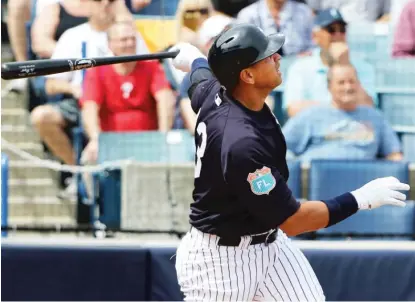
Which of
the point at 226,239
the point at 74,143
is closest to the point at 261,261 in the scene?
the point at 226,239

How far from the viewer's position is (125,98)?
6.12 meters

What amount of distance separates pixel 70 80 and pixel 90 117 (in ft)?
0.89

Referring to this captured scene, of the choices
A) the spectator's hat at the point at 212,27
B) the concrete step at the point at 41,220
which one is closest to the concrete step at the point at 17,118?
the concrete step at the point at 41,220

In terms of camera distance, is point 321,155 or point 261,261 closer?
point 261,261

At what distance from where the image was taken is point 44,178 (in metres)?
6.18

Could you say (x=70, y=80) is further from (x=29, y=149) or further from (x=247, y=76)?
(x=247, y=76)

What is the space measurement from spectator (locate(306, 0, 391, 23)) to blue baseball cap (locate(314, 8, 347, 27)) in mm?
23

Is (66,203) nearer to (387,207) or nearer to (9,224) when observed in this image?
(9,224)

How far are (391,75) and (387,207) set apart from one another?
868mm

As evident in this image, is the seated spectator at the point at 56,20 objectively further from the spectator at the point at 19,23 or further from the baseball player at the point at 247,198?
the baseball player at the point at 247,198

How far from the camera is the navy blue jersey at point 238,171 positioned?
3.17 meters

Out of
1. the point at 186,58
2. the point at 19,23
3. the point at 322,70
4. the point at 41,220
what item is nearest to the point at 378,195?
the point at 186,58

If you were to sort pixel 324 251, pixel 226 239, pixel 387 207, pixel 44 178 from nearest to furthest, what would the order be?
pixel 226 239, pixel 324 251, pixel 387 207, pixel 44 178

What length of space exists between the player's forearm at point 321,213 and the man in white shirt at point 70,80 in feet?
10.0
